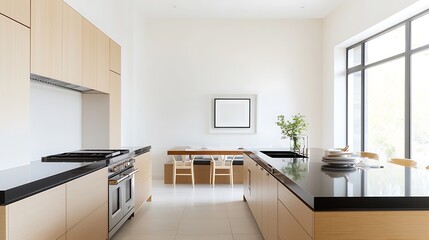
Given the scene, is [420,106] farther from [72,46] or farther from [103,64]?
[72,46]

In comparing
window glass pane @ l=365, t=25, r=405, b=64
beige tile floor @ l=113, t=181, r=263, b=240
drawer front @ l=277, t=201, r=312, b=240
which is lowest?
beige tile floor @ l=113, t=181, r=263, b=240

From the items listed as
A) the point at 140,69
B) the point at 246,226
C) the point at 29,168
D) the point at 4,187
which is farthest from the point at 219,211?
the point at 140,69

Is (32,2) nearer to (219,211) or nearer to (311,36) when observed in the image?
(219,211)

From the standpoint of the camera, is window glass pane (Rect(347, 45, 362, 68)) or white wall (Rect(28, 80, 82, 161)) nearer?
white wall (Rect(28, 80, 82, 161))

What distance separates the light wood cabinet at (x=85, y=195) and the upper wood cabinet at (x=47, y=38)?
0.95 meters

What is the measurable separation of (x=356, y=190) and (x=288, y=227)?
59 centimetres

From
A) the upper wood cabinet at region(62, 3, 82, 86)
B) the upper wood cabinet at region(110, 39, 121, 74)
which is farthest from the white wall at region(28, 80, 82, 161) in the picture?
the upper wood cabinet at region(110, 39, 121, 74)

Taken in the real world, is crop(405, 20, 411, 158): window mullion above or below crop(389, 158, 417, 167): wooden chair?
above

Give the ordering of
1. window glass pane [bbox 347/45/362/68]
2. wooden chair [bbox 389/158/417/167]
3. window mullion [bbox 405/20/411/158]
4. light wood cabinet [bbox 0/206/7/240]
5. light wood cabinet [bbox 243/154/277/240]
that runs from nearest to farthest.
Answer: light wood cabinet [bbox 0/206/7/240] → light wood cabinet [bbox 243/154/277/240] → wooden chair [bbox 389/158/417/167] → window mullion [bbox 405/20/411/158] → window glass pane [bbox 347/45/362/68]

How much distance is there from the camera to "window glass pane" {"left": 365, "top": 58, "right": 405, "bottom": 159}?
18.0ft

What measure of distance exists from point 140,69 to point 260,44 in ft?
9.00

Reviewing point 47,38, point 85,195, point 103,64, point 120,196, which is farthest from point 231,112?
point 85,195

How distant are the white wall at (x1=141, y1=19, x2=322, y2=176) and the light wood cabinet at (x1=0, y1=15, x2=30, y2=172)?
5.18 m

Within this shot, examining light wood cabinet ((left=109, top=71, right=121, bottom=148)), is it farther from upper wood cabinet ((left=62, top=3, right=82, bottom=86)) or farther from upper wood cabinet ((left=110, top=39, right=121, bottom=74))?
upper wood cabinet ((left=62, top=3, right=82, bottom=86))
